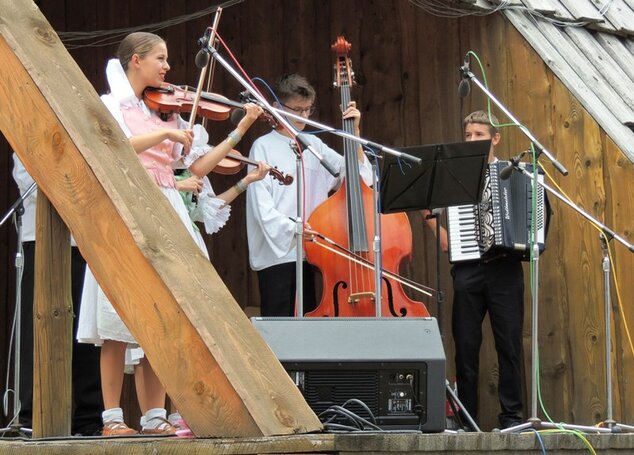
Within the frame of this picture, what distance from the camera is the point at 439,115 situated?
798 centimetres

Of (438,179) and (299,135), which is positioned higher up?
(299,135)

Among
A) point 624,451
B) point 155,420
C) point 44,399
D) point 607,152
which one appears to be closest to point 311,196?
point 607,152

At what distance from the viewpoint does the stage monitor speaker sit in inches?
175

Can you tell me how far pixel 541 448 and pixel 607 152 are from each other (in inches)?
123

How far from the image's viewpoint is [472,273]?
23.3 ft

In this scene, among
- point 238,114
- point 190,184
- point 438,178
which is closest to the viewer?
point 190,184

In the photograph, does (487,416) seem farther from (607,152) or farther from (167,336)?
(167,336)

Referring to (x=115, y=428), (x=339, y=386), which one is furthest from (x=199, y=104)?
(x=339, y=386)

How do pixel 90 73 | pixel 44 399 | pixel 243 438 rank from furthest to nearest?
pixel 90 73 < pixel 44 399 < pixel 243 438

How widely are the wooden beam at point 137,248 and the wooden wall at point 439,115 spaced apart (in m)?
4.00

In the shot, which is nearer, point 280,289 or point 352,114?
point 352,114

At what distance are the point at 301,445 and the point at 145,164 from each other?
2.31m

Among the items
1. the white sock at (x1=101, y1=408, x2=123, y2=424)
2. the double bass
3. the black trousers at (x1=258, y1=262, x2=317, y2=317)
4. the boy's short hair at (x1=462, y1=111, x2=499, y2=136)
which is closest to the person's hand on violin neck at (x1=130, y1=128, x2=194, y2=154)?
the white sock at (x1=101, y1=408, x2=123, y2=424)

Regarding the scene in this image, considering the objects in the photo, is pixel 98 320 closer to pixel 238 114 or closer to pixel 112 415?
pixel 112 415
